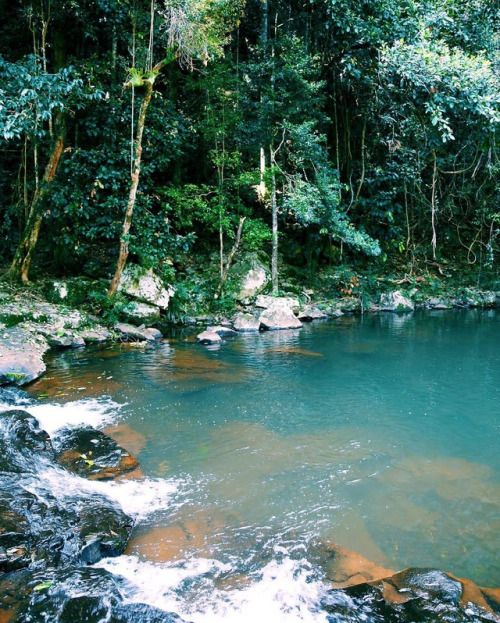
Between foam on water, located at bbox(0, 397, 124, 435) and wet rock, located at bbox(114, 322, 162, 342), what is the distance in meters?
4.14

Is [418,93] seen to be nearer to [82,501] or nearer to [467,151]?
[467,151]

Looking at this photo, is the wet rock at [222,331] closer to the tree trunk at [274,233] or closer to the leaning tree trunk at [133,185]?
the leaning tree trunk at [133,185]

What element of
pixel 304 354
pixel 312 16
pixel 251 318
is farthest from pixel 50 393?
pixel 312 16

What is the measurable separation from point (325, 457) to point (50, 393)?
14.7 ft

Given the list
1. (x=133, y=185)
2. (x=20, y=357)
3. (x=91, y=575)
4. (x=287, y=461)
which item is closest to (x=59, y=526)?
(x=91, y=575)

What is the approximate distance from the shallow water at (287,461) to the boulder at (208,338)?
1.17 metres

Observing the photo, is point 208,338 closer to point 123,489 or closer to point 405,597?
point 123,489

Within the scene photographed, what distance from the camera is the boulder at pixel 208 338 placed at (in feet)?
36.4

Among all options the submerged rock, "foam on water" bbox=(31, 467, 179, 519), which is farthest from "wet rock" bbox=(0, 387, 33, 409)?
"foam on water" bbox=(31, 467, 179, 519)

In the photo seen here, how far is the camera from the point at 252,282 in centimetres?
1470

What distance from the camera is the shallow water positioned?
3.36 m

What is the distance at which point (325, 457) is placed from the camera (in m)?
5.12

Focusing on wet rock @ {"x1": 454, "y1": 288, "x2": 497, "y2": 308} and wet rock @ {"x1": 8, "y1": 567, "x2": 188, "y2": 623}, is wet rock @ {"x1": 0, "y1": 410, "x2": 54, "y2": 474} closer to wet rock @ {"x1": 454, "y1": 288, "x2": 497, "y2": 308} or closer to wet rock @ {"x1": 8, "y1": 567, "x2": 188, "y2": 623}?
wet rock @ {"x1": 8, "y1": 567, "x2": 188, "y2": 623}

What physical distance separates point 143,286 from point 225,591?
401 inches
